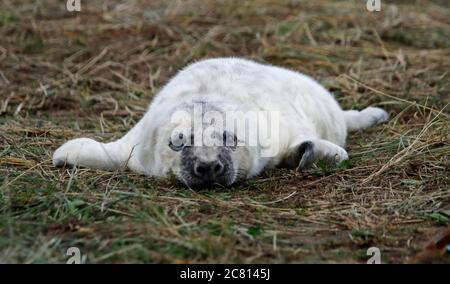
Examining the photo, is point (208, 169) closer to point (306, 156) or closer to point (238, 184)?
point (238, 184)

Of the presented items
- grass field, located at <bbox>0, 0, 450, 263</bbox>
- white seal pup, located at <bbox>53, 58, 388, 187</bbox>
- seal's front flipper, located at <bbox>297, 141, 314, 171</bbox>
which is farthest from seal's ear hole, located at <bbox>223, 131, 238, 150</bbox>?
seal's front flipper, located at <bbox>297, 141, 314, 171</bbox>

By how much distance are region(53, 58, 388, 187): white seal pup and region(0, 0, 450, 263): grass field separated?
0.13 metres

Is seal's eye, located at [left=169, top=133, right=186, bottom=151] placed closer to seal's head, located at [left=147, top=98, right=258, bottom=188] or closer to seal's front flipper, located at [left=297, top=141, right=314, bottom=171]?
seal's head, located at [left=147, top=98, right=258, bottom=188]

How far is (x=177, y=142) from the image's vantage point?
4969 mm

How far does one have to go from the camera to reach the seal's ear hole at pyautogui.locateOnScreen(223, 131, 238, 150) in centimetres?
497

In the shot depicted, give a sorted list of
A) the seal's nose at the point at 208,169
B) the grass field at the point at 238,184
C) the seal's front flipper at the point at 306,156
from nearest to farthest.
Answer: the grass field at the point at 238,184
the seal's nose at the point at 208,169
the seal's front flipper at the point at 306,156

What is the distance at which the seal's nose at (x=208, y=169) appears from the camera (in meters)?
4.80

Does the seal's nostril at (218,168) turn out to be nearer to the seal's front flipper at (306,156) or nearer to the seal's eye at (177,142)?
the seal's eye at (177,142)

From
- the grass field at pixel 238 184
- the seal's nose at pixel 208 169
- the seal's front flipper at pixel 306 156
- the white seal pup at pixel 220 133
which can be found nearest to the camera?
the grass field at pixel 238 184

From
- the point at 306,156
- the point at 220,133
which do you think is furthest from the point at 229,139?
the point at 306,156

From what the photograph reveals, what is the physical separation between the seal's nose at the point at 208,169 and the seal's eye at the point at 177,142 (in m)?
0.19

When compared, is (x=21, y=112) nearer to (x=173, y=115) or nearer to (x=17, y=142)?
(x=17, y=142)

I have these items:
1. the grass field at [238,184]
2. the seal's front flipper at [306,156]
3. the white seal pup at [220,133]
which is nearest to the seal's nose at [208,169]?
the white seal pup at [220,133]
